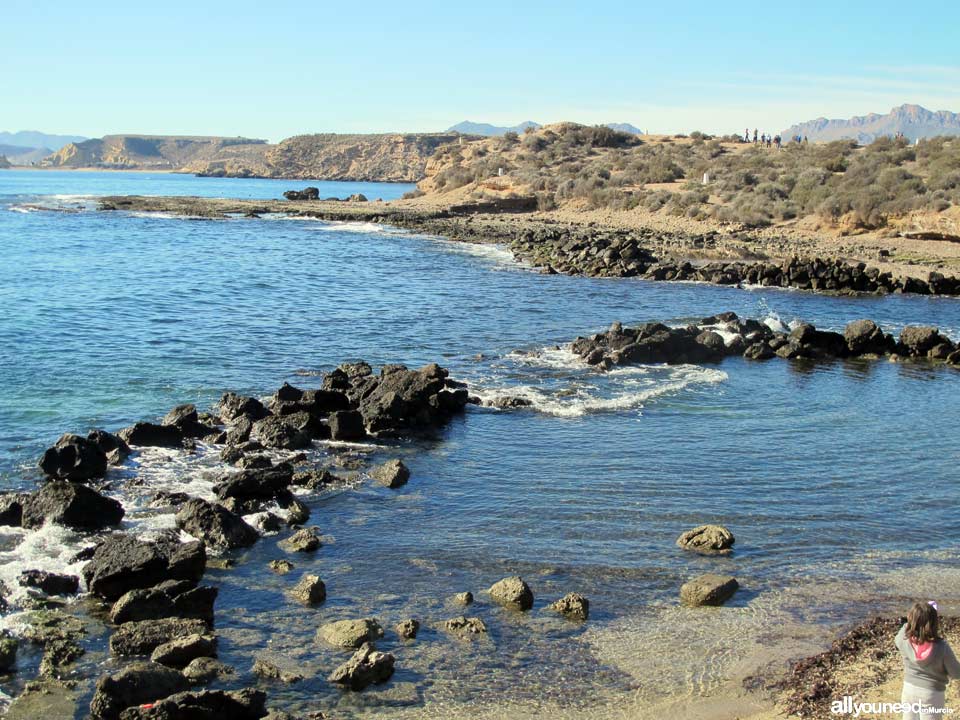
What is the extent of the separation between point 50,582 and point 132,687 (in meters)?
3.39

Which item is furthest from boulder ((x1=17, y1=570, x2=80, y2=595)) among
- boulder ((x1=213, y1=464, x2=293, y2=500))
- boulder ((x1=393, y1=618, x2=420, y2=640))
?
boulder ((x1=393, y1=618, x2=420, y2=640))

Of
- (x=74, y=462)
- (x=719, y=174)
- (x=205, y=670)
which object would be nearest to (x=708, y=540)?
(x=205, y=670)

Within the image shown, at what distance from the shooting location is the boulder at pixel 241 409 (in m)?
19.2

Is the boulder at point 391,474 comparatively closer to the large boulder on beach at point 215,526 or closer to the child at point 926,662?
the large boulder on beach at point 215,526

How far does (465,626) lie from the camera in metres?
10.8

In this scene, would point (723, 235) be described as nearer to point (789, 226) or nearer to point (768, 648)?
point (789, 226)

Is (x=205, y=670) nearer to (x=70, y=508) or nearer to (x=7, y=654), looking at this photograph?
(x=7, y=654)

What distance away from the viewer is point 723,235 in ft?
180

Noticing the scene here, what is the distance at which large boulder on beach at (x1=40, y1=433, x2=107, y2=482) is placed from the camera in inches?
625

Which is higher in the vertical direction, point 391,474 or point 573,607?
point 391,474

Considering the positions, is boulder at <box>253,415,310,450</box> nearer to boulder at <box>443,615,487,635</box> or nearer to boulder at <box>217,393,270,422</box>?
boulder at <box>217,393,270,422</box>

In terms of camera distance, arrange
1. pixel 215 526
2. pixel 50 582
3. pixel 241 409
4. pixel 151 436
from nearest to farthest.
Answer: pixel 50 582 → pixel 215 526 → pixel 151 436 → pixel 241 409

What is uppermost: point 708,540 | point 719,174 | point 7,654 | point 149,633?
point 719,174

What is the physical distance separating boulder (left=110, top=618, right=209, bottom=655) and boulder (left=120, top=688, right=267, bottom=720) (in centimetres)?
151
